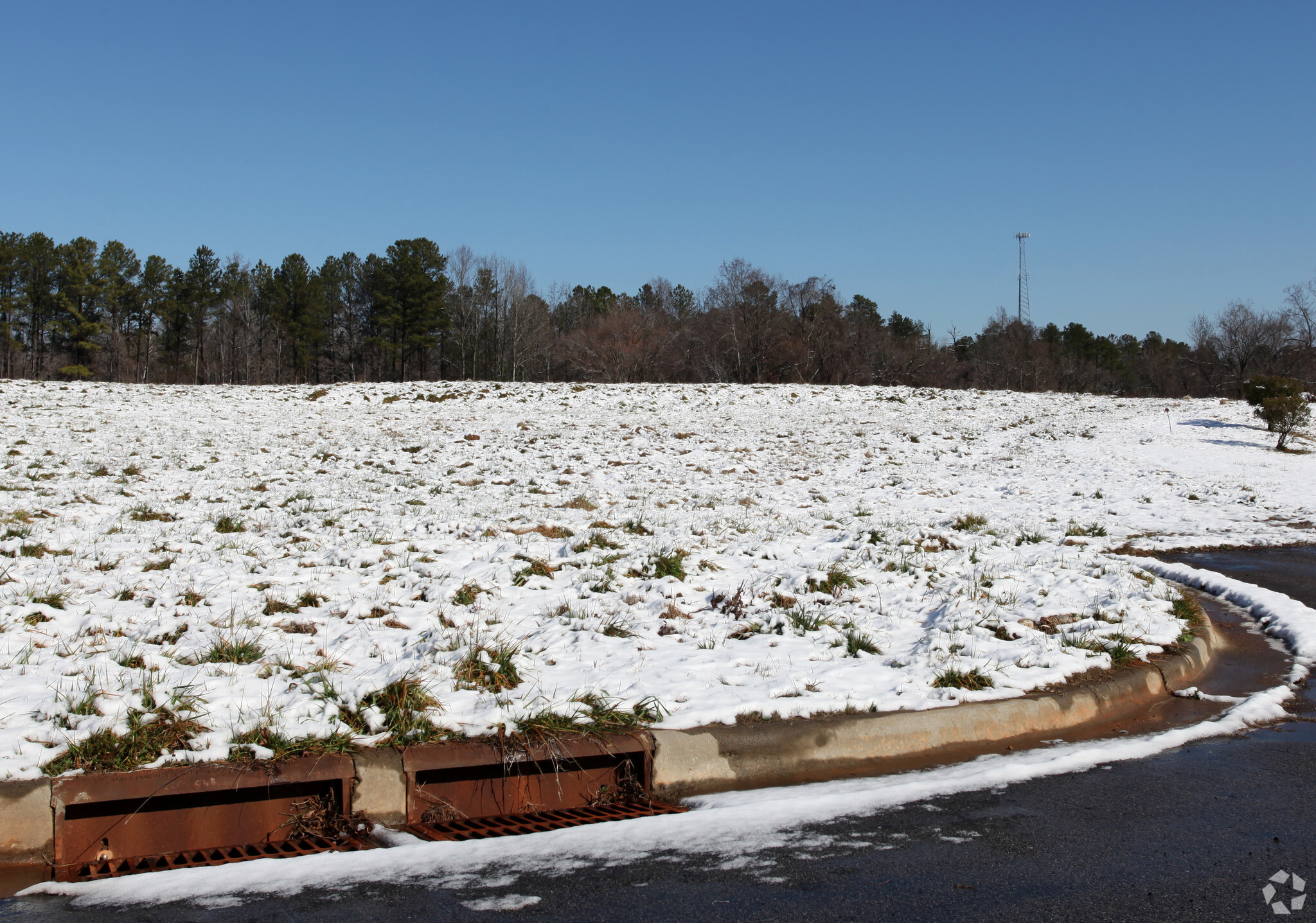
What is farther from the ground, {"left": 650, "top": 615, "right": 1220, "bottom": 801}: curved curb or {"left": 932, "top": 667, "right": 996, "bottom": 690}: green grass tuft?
{"left": 932, "top": 667, "right": 996, "bottom": 690}: green grass tuft

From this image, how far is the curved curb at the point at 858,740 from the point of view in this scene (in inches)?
170

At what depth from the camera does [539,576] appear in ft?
23.6

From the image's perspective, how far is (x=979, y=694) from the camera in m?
5.04

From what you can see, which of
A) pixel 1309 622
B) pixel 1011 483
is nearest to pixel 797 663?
pixel 1309 622

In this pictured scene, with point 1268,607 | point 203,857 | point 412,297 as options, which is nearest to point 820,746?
point 203,857

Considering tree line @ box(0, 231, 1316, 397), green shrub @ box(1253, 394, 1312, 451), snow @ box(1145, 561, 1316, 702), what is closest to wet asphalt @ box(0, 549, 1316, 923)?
snow @ box(1145, 561, 1316, 702)

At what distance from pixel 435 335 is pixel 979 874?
61574mm

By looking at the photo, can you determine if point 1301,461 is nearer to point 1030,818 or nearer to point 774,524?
point 774,524

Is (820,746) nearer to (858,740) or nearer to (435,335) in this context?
(858,740)

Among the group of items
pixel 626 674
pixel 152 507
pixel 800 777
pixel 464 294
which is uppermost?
pixel 464 294

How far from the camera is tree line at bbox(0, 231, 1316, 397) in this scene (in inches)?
2025

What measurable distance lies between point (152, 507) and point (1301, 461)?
22.7 meters

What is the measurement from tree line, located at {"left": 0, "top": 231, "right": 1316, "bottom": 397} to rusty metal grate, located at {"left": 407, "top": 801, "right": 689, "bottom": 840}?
4434 centimetres

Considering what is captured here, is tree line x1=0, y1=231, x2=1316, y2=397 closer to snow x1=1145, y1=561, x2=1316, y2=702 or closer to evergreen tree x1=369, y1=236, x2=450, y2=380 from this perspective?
evergreen tree x1=369, y1=236, x2=450, y2=380
